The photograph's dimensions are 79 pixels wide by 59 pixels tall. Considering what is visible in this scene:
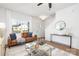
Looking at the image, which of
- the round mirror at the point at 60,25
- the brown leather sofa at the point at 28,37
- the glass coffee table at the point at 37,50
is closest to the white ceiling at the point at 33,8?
the round mirror at the point at 60,25

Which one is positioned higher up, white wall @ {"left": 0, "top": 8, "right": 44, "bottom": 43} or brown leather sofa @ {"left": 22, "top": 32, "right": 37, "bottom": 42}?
white wall @ {"left": 0, "top": 8, "right": 44, "bottom": 43}

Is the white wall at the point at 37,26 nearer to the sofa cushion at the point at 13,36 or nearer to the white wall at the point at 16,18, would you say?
the white wall at the point at 16,18

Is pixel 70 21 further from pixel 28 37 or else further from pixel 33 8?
pixel 28 37

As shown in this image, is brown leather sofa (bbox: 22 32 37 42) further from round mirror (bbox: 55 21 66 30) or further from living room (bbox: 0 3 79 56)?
round mirror (bbox: 55 21 66 30)

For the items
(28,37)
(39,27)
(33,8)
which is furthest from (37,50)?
(33,8)

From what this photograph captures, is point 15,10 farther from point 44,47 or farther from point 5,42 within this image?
point 44,47

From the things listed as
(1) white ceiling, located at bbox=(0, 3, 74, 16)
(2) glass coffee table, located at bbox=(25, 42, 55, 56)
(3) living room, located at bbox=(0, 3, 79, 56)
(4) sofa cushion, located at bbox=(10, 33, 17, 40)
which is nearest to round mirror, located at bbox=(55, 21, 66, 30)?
(3) living room, located at bbox=(0, 3, 79, 56)

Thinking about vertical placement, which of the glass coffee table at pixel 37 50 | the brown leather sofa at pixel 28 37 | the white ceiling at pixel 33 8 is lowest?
the glass coffee table at pixel 37 50

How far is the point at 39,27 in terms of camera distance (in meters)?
1.73

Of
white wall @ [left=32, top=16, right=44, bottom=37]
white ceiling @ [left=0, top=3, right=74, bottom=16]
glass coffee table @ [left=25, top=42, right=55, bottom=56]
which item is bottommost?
glass coffee table @ [left=25, top=42, right=55, bottom=56]

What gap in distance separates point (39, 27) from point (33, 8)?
37 centimetres

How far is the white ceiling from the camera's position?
1616mm

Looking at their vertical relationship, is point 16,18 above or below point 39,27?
above

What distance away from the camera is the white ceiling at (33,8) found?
1.62 m
